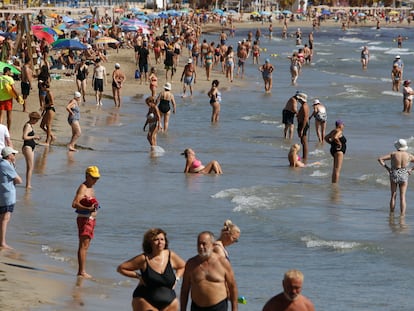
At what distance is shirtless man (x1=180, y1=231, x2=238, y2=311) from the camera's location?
24.0 ft

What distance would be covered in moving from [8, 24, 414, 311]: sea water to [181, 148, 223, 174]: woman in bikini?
0.64 ft

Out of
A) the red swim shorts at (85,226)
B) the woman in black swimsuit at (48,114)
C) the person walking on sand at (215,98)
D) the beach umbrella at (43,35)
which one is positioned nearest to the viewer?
the red swim shorts at (85,226)

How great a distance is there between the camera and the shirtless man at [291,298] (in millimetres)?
6496

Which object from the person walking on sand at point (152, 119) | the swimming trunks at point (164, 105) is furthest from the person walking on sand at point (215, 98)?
the person walking on sand at point (152, 119)

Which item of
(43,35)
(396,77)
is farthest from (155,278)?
(43,35)

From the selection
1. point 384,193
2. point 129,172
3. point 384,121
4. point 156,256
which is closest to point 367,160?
point 384,193

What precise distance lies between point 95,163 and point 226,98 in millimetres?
14754

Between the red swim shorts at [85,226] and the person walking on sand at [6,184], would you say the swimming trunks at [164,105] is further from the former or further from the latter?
the red swim shorts at [85,226]

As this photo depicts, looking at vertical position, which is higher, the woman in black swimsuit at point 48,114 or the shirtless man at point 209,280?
the shirtless man at point 209,280

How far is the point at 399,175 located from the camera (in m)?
15.2

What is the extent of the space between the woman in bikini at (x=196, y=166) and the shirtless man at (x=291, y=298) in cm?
1198

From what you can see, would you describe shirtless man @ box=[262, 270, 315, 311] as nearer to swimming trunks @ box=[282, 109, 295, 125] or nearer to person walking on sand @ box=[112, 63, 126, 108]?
swimming trunks @ box=[282, 109, 295, 125]

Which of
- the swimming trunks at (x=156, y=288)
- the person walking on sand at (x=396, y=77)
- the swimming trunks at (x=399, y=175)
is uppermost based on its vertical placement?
the swimming trunks at (x=156, y=288)

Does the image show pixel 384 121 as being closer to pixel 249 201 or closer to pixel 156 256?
pixel 249 201
